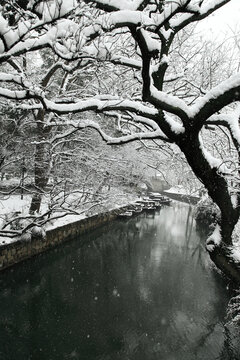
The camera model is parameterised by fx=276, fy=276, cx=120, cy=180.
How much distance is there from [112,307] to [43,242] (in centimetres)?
555

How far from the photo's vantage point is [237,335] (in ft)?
28.8

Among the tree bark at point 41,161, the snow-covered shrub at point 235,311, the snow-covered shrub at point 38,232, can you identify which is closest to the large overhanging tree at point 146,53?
the snow-covered shrub at point 235,311

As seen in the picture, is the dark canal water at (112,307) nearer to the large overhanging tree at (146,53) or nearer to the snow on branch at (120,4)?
the large overhanging tree at (146,53)

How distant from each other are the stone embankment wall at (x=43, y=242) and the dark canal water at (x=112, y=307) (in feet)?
1.36

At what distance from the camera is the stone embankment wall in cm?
1113

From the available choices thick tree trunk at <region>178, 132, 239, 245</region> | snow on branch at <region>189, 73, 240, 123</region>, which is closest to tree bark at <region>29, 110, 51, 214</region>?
thick tree trunk at <region>178, 132, 239, 245</region>

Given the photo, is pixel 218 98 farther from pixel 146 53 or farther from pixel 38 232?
pixel 38 232

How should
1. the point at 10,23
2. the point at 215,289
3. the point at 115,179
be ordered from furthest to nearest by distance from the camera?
the point at 115,179, the point at 215,289, the point at 10,23

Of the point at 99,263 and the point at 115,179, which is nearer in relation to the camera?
the point at 99,263

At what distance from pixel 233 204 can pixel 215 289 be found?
8766 mm

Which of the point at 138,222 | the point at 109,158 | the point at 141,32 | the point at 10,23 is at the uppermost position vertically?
the point at 10,23

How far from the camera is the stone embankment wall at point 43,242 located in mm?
11133

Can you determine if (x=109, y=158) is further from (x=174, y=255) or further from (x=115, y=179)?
(x=174, y=255)

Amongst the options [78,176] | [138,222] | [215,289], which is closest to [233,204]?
[215,289]
